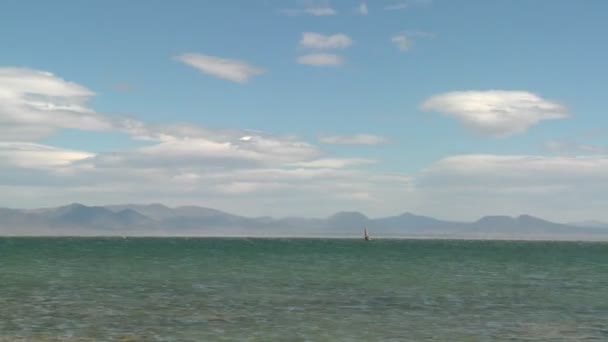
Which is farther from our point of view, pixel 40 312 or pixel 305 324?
pixel 40 312

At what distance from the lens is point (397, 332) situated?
35.1 m

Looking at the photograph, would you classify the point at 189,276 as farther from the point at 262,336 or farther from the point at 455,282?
the point at 262,336

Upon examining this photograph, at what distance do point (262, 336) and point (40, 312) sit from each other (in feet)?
44.8

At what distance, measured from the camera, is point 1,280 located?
60875mm

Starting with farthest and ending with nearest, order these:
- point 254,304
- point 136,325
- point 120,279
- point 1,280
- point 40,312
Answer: point 120,279, point 1,280, point 254,304, point 40,312, point 136,325

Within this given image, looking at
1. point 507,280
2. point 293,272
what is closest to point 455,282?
point 507,280

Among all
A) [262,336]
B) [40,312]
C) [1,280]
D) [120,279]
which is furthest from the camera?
[120,279]

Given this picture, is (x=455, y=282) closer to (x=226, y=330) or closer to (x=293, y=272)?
(x=293, y=272)

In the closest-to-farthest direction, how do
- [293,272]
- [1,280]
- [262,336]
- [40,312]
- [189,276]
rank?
[262,336] < [40,312] < [1,280] < [189,276] < [293,272]

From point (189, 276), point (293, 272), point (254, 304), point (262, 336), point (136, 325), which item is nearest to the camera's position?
point (262, 336)

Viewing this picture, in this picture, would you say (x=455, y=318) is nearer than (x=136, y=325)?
No

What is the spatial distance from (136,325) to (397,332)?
12.3 meters

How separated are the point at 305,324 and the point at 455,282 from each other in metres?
31.2

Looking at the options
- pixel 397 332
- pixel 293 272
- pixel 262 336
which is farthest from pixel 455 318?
pixel 293 272
